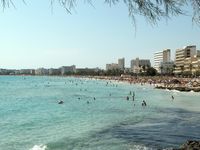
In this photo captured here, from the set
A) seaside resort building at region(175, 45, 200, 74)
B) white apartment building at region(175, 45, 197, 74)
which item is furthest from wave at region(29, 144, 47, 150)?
white apartment building at region(175, 45, 197, 74)

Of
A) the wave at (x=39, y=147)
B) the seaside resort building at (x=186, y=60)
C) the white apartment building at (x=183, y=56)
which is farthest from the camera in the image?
the white apartment building at (x=183, y=56)

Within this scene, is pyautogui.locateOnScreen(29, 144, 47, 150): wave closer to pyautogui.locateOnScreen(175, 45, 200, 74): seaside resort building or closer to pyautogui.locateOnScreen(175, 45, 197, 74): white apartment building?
pyautogui.locateOnScreen(175, 45, 200, 74): seaside resort building

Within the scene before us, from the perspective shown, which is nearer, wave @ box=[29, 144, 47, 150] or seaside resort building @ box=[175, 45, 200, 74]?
wave @ box=[29, 144, 47, 150]

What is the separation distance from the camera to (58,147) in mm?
19812

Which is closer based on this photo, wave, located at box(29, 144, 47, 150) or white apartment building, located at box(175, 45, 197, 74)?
wave, located at box(29, 144, 47, 150)

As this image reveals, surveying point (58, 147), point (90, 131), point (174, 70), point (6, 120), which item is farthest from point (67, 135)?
point (174, 70)

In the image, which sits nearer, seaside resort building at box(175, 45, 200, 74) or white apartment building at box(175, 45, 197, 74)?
seaside resort building at box(175, 45, 200, 74)

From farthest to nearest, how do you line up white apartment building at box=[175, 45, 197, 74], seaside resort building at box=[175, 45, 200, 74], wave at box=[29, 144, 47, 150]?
1. white apartment building at box=[175, 45, 197, 74]
2. seaside resort building at box=[175, 45, 200, 74]
3. wave at box=[29, 144, 47, 150]

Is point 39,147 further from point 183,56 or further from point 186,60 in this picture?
point 183,56

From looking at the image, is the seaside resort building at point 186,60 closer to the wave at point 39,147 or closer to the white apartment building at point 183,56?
the white apartment building at point 183,56

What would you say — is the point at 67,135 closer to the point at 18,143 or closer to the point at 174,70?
the point at 18,143

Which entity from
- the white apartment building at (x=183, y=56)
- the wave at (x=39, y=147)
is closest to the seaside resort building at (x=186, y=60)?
the white apartment building at (x=183, y=56)

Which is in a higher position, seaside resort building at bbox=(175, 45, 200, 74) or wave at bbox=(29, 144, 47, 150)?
seaside resort building at bbox=(175, 45, 200, 74)

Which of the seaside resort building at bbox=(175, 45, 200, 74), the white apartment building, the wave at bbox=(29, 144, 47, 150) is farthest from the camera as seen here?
the white apartment building
